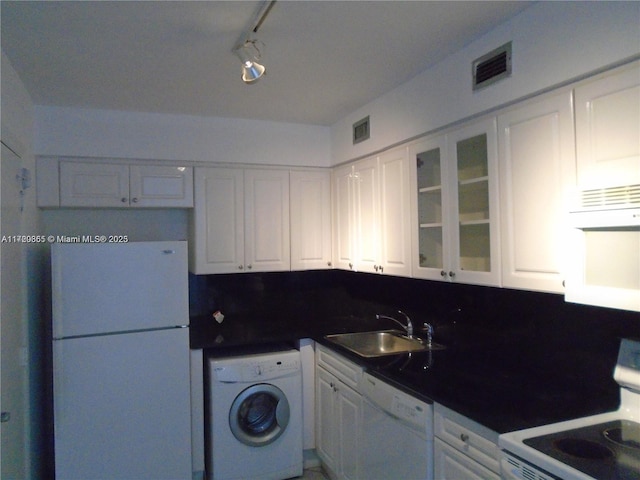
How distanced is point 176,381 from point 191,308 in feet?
2.55

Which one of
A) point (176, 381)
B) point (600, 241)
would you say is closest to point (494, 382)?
point (600, 241)

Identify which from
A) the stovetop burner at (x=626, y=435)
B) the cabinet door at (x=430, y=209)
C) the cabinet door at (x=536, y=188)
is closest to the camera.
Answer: the stovetop burner at (x=626, y=435)

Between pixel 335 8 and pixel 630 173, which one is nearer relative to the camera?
pixel 630 173

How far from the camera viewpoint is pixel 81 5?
171 cm

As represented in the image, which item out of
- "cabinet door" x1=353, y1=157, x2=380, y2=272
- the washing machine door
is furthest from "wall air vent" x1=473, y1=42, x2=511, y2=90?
the washing machine door

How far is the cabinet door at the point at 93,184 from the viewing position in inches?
115

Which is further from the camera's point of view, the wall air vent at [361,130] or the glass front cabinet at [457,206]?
the wall air vent at [361,130]

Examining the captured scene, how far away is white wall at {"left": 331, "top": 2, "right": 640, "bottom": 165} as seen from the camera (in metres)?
1.46

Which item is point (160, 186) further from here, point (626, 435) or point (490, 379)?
point (626, 435)

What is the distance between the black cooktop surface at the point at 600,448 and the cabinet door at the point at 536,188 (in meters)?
0.51

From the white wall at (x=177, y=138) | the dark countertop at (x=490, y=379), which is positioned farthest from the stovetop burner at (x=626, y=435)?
the white wall at (x=177, y=138)

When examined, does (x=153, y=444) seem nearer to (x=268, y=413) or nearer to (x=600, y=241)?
(x=268, y=413)

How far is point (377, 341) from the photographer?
122 inches

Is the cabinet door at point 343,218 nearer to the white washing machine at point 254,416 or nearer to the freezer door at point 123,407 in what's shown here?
the white washing machine at point 254,416
